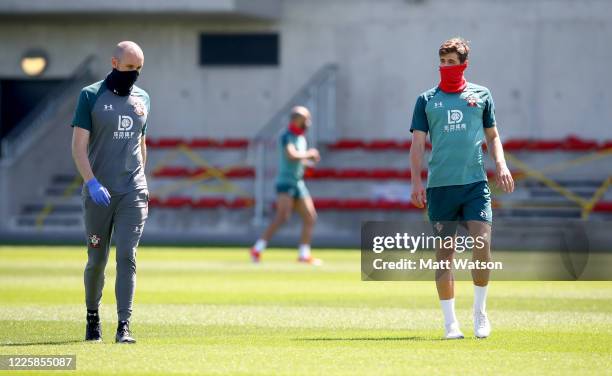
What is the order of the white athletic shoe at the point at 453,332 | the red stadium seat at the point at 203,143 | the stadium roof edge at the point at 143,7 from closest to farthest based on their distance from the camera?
1. the white athletic shoe at the point at 453,332
2. the stadium roof edge at the point at 143,7
3. the red stadium seat at the point at 203,143

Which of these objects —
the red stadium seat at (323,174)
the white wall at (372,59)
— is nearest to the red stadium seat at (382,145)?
the red stadium seat at (323,174)

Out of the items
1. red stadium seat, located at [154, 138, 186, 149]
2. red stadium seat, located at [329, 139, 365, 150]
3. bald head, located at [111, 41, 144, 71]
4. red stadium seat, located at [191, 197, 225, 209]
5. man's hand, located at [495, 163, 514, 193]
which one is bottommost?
red stadium seat, located at [191, 197, 225, 209]

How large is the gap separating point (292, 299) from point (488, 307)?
7.82 ft

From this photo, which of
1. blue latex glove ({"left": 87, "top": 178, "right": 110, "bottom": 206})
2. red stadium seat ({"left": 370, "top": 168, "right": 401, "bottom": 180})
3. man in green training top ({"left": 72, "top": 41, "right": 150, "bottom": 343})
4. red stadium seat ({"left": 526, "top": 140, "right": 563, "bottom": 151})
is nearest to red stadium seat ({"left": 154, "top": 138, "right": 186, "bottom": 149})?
red stadium seat ({"left": 370, "top": 168, "right": 401, "bottom": 180})

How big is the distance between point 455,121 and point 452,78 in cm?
34

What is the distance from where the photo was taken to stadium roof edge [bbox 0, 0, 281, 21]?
36594mm

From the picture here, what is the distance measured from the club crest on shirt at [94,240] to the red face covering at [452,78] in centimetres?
298

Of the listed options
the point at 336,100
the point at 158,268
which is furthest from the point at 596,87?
the point at 158,268

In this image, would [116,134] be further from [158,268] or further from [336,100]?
[336,100]

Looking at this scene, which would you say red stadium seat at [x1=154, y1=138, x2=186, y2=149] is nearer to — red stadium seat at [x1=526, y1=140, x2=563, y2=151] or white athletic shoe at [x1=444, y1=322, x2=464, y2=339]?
red stadium seat at [x1=526, y1=140, x2=563, y2=151]

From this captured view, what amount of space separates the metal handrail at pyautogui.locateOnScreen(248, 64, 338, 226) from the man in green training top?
2268cm

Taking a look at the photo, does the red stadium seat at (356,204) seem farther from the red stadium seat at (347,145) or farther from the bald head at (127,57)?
the bald head at (127,57)

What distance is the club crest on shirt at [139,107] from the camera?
11602 mm

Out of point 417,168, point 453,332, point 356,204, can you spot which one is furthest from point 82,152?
point 356,204
